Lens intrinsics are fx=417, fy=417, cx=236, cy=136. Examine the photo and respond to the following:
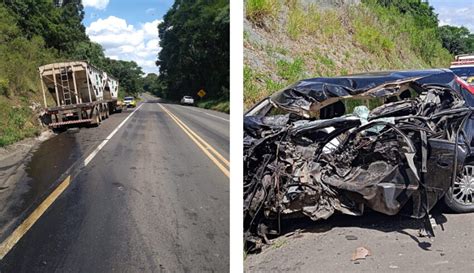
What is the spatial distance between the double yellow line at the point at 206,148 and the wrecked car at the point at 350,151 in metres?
0.22

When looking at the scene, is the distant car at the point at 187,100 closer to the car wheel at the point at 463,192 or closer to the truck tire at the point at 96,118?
the truck tire at the point at 96,118

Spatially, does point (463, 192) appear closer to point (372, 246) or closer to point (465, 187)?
point (465, 187)

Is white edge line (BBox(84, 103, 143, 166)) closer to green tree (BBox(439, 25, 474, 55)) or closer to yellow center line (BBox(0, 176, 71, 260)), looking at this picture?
yellow center line (BBox(0, 176, 71, 260))

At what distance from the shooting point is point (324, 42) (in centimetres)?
350

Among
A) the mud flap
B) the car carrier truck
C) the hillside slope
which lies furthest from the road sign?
the mud flap

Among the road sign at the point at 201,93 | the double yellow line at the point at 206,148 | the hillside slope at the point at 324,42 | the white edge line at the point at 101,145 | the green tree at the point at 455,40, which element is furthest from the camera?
the green tree at the point at 455,40

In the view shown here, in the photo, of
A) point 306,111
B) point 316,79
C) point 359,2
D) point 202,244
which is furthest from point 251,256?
point 359,2

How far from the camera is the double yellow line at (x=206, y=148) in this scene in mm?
2066

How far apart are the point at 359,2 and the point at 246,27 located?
6.62ft

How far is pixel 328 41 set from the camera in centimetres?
343

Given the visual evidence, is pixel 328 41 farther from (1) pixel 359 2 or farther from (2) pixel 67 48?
(2) pixel 67 48

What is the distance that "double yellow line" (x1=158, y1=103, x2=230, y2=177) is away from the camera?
207cm

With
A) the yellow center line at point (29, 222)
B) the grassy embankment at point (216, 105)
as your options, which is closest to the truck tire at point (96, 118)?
the grassy embankment at point (216, 105)

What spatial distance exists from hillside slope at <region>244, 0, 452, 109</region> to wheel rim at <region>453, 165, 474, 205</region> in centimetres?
123
